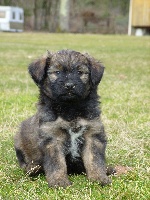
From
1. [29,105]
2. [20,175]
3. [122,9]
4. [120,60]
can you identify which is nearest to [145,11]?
[122,9]

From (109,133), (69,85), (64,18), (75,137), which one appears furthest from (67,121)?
(64,18)

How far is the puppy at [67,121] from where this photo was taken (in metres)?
4.57

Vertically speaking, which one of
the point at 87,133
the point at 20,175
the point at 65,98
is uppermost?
the point at 65,98

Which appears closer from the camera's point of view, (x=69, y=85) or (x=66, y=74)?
(x=69, y=85)

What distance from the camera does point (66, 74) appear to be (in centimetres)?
467

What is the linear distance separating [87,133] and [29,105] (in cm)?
418

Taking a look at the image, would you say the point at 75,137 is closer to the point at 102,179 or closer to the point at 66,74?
the point at 102,179

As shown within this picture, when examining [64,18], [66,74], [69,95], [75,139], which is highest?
[64,18]

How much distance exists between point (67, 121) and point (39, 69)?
59 centimetres

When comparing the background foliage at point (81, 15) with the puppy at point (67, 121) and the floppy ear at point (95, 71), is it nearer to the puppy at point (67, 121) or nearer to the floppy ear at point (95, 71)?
the floppy ear at point (95, 71)

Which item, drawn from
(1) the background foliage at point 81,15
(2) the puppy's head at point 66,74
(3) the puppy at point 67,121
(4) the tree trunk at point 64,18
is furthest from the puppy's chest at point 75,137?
(1) the background foliage at point 81,15

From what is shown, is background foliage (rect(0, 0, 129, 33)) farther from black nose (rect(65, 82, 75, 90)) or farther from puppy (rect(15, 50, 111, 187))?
black nose (rect(65, 82, 75, 90))

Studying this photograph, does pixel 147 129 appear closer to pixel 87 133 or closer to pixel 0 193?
pixel 87 133

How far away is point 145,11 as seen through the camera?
39062 millimetres
